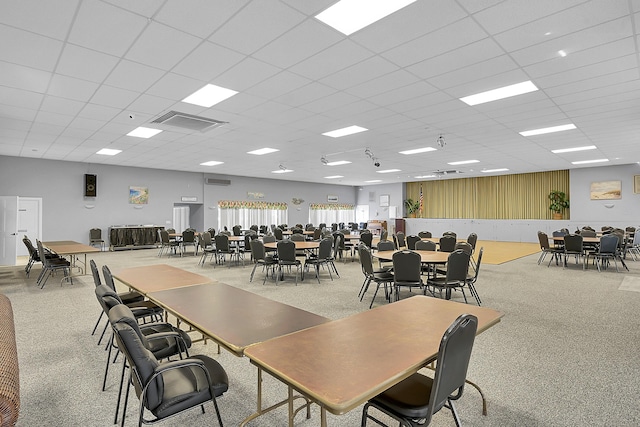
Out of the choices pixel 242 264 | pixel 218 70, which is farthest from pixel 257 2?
pixel 242 264

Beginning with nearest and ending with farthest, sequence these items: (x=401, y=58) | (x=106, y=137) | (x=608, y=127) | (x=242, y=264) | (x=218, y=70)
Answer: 1. (x=401, y=58)
2. (x=218, y=70)
3. (x=608, y=127)
4. (x=106, y=137)
5. (x=242, y=264)

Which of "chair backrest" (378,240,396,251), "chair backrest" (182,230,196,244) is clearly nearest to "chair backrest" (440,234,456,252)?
"chair backrest" (378,240,396,251)

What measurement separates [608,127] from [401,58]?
19.9 feet

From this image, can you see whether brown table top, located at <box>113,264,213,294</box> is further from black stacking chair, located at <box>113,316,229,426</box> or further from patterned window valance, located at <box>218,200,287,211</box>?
patterned window valance, located at <box>218,200,287,211</box>

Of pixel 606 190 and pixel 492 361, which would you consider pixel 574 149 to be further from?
pixel 492 361

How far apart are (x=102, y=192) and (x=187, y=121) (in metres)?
8.48

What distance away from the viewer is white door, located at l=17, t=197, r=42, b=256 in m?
11.3

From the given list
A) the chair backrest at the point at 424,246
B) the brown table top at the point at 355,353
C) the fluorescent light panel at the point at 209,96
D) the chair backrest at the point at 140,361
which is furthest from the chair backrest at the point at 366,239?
the chair backrest at the point at 140,361

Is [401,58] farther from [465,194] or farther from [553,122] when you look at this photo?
[465,194]

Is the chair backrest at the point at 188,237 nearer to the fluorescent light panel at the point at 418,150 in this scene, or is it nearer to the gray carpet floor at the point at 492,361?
the gray carpet floor at the point at 492,361

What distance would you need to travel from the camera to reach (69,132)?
7574mm

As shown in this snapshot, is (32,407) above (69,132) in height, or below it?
below

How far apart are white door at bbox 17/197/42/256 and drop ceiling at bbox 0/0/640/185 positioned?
3784 mm

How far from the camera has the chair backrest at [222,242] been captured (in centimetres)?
887
